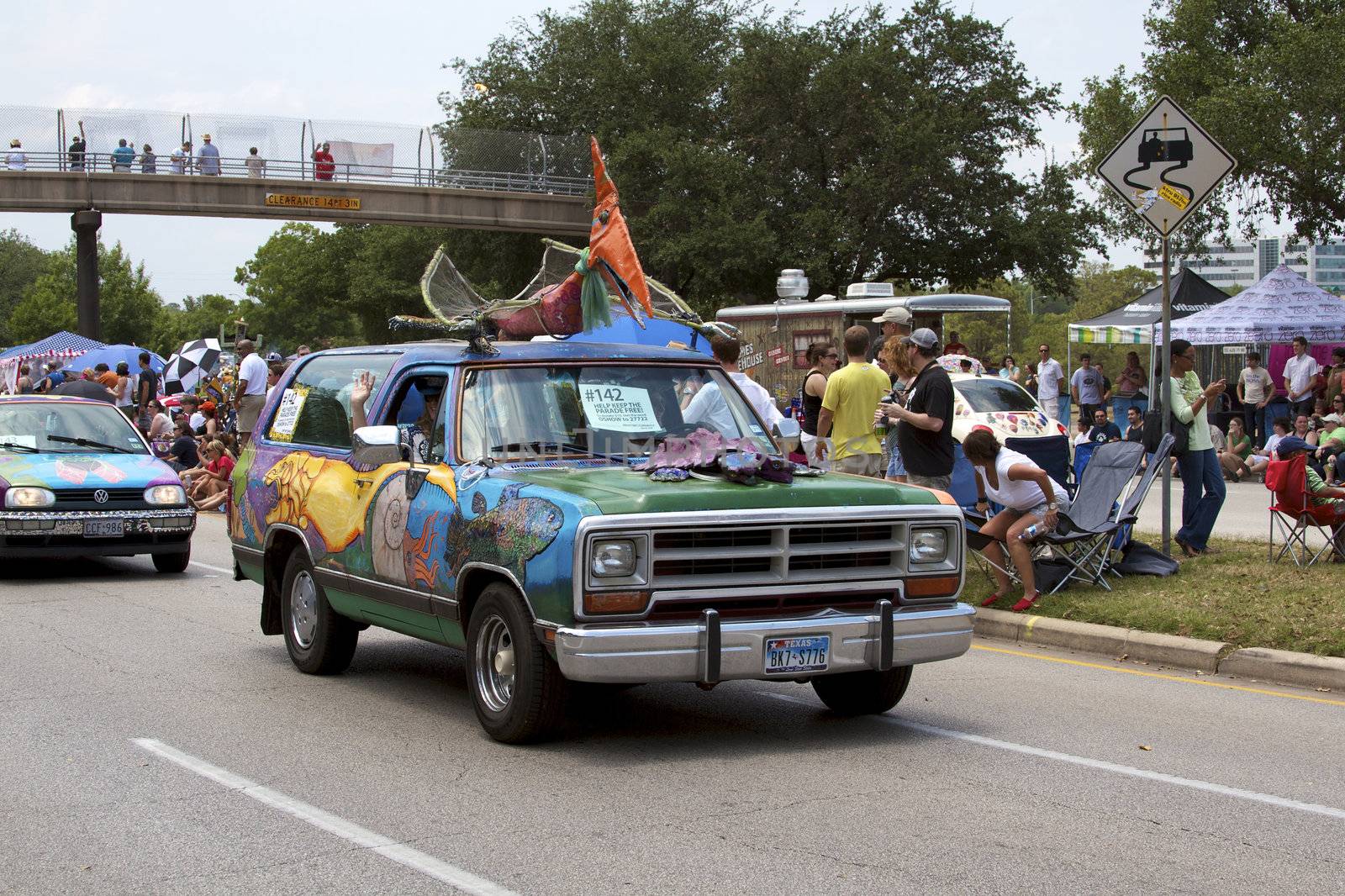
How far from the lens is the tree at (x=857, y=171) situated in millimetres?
44281

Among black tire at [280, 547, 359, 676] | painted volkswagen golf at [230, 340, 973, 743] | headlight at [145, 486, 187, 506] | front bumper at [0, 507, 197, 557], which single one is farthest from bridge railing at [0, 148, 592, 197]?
painted volkswagen golf at [230, 340, 973, 743]

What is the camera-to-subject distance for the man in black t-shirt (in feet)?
34.6

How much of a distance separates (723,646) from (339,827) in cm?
179

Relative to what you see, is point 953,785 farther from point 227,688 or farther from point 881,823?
point 227,688

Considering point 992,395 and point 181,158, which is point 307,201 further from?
point 992,395

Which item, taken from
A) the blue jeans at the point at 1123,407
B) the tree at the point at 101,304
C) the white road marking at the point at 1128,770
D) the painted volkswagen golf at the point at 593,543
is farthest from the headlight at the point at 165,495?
the tree at the point at 101,304

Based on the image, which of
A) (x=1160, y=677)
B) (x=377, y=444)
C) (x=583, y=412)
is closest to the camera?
(x=377, y=444)

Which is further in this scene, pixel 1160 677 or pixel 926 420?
pixel 926 420

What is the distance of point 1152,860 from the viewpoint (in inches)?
205

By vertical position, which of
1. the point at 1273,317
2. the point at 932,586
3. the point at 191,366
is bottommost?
the point at 932,586

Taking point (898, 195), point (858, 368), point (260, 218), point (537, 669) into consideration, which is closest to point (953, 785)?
point (537, 669)

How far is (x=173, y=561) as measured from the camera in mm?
14398

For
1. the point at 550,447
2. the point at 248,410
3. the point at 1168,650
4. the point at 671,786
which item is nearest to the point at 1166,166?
the point at 1168,650

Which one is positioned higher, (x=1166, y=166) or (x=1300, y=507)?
(x=1166, y=166)
